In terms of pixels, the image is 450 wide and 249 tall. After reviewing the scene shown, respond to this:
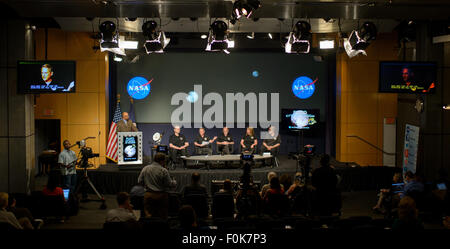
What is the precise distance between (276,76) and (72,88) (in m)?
7.37

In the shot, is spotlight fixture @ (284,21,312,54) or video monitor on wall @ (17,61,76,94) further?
video monitor on wall @ (17,61,76,94)

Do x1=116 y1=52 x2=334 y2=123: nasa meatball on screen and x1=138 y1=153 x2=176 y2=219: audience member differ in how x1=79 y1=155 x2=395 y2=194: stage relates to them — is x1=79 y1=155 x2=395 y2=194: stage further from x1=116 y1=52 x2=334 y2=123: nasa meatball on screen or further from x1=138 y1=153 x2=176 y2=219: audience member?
x1=138 y1=153 x2=176 y2=219: audience member

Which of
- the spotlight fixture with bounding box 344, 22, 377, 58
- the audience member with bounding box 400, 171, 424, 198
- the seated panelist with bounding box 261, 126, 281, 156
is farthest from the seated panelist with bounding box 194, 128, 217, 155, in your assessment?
the audience member with bounding box 400, 171, 424, 198

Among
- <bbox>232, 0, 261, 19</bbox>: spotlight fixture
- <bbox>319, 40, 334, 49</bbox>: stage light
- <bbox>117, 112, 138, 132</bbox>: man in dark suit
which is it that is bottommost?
<bbox>117, 112, 138, 132</bbox>: man in dark suit

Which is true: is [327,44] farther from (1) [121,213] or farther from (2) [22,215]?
(2) [22,215]

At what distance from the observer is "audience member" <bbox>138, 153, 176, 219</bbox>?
693 centimetres

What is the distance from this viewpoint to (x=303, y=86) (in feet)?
47.4

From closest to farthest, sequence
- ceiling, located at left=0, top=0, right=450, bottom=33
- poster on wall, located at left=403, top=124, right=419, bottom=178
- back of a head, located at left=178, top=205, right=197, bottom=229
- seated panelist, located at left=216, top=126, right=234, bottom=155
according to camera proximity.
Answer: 1. back of a head, located at left=178, top=205, right=197, bottom=229
2. ceiling, located at left=0, top=0, right=450, bottom=33
3. poster on wall, located at left=403, top=124, right=419, bottom=178
4. seated panelist, located at left=216, top=126, right=234, bottom=155

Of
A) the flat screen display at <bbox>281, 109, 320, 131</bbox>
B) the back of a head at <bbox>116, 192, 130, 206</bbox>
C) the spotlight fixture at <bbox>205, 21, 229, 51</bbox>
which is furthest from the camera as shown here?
the flat screen display at <bbox>281, 109, 320, 131</bbox>

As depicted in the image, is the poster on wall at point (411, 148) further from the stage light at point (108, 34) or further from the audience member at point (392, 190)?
the stage light at point (108, 34)

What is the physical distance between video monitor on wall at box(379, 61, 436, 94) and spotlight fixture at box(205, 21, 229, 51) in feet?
9.43

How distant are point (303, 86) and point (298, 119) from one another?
132cm

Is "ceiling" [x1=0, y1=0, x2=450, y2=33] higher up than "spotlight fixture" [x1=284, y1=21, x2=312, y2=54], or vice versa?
"ceiling" [x1=0, y1=0, x2=450, y2=33]
